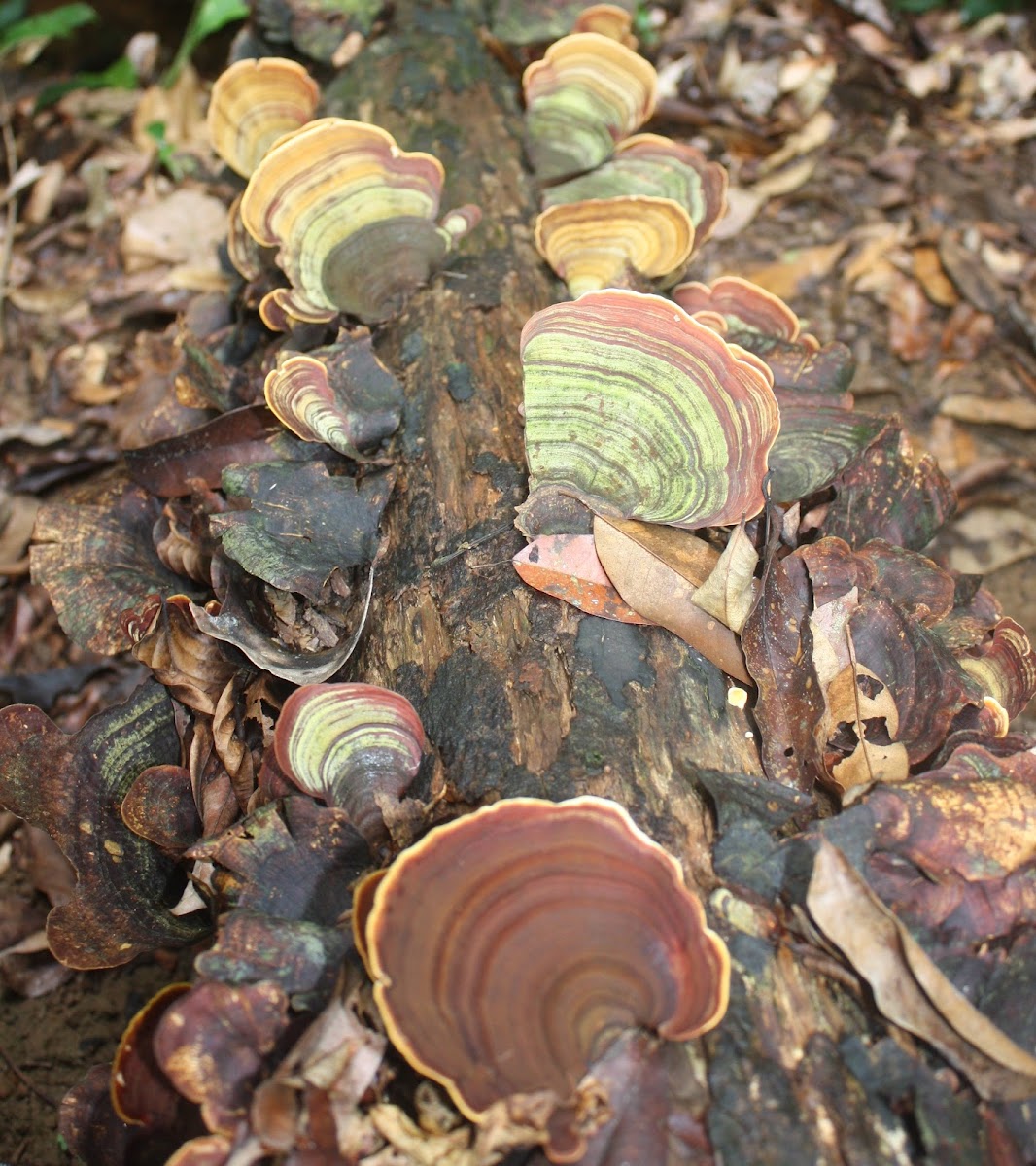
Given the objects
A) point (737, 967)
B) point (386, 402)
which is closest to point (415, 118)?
point (386, 402)

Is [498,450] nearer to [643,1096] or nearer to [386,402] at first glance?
[386,402]

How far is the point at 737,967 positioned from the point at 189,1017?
1.18 m

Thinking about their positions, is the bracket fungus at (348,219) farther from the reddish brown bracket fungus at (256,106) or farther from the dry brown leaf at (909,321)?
the dry brown leaf at (909,321)

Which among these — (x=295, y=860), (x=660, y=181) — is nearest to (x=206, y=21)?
(x=660, y=181)

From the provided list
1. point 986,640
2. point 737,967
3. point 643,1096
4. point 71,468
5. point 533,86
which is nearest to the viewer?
point 643,1096

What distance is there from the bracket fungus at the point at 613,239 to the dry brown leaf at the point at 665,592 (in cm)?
144

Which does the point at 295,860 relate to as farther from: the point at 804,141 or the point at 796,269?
the point at 804,141

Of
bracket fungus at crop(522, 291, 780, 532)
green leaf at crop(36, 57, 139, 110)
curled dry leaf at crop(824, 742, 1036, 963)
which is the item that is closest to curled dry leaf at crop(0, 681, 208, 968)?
bracket fungus at crop(522, 291, 780, 532)

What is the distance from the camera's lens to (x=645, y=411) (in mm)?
2777

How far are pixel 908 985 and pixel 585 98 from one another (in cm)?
402

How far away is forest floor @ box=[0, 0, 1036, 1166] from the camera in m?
5.27

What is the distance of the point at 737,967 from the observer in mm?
2154

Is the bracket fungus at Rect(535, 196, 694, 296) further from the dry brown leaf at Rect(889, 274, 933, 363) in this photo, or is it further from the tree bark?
the dry brown leaf at Rect(889, 274, 933, 363)

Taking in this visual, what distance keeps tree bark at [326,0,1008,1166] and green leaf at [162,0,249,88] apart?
114 inches
